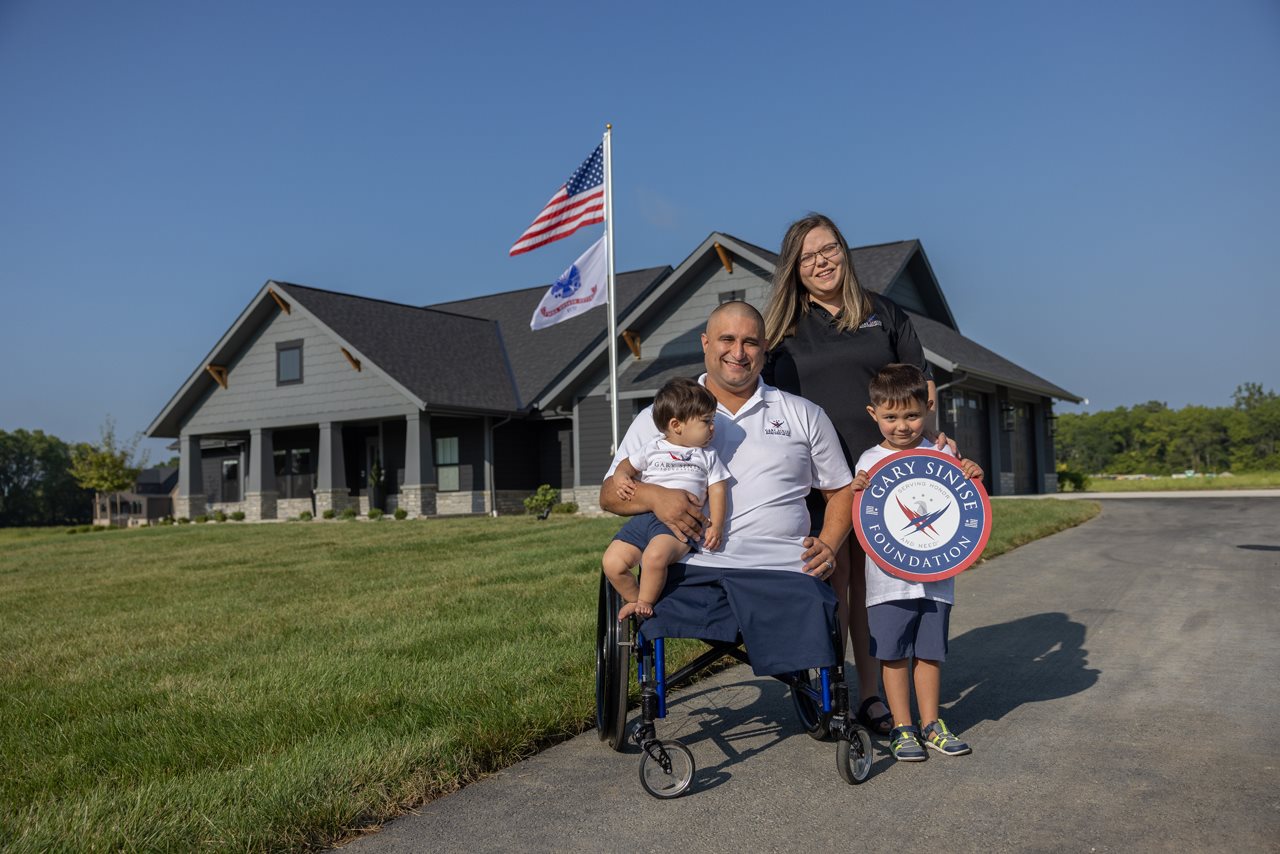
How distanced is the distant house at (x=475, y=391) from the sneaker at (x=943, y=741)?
17509mm

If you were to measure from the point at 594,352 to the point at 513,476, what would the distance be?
537cm

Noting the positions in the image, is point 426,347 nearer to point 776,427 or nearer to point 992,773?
point 776,427

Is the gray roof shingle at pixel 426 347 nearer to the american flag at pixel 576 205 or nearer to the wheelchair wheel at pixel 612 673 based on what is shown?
the american flag at pixel 576 205

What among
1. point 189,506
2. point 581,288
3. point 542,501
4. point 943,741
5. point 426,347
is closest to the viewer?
point 943,741

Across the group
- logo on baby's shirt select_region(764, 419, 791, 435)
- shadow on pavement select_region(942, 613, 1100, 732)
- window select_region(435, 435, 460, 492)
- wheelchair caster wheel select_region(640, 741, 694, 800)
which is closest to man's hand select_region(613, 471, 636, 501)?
logo on baby's shirt select_region(764, 419, 791, 435)

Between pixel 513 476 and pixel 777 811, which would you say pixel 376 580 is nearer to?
pixel 777 811

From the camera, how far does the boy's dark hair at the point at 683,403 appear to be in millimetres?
3518

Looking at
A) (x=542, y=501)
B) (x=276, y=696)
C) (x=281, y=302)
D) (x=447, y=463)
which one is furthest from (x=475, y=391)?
(x=276, y=696)

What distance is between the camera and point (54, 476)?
88.3 metres

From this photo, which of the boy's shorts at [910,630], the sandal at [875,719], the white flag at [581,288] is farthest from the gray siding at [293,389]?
the boy's shorts at [910,630]

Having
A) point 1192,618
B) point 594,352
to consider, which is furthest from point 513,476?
point 1192,618

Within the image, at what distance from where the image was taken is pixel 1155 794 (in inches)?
125

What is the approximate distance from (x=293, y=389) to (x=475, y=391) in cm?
549

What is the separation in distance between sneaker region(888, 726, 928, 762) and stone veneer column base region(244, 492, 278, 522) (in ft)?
84.0
